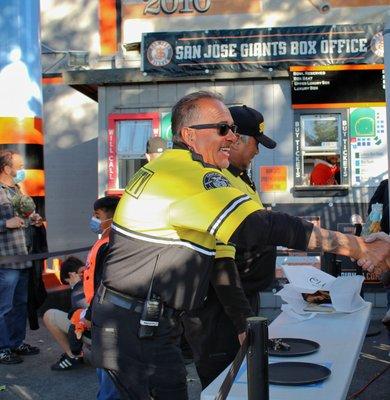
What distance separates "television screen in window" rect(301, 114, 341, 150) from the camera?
333 inches

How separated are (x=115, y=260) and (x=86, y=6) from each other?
11.0 m

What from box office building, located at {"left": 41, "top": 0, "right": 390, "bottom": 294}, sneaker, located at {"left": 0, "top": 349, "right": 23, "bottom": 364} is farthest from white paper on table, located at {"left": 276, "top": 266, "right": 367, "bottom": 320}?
box office building, located at {"left": 41, "top": 0, "right": 390, "bottom": 294}

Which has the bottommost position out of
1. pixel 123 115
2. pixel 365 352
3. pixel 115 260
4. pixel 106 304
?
pixel 365 352

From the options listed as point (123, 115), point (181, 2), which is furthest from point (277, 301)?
point (181, 2)

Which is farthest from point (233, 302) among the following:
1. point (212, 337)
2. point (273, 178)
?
point (273, 178)

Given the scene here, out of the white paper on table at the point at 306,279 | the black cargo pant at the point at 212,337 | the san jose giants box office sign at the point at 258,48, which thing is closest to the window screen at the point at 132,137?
the san jose giants box office sign at the point at 258,48

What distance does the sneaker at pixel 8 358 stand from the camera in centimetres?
631

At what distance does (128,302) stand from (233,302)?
2.35 feet

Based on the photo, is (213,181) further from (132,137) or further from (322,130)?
(132,137)

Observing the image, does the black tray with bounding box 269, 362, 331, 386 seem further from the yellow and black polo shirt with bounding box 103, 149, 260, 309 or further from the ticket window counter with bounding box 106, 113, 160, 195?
the ticket window counter with bounding box 106, 113, 160, 195

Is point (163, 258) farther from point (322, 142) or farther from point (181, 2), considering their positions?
point (181, 2)

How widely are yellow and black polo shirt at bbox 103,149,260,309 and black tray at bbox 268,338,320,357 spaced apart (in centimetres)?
51

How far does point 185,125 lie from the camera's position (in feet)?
8.84

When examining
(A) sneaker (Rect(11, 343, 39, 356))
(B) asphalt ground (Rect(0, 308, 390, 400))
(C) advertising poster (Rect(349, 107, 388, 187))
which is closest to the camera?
(B) asphalt ground (Rect(0, 308, 390, 400))
